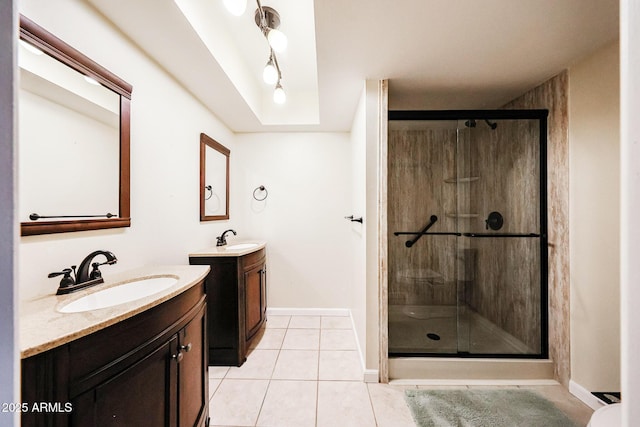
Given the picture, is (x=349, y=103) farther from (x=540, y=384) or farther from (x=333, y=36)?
(x=540, y=384)

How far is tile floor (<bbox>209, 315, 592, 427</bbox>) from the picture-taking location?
1499mm

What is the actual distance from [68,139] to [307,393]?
1.99m

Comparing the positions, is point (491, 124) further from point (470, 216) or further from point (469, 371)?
point (469, 371)

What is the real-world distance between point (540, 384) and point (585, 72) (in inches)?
87.2

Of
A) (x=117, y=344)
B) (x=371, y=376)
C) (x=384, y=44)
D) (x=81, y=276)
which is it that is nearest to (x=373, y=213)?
(x=384, y=44)

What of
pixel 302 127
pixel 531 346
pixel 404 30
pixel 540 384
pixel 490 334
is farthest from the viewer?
pixel 302 127

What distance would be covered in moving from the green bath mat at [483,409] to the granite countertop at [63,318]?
5.32 feet

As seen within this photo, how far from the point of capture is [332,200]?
3029mm

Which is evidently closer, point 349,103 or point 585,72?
point 585,72

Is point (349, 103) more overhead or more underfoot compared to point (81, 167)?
more overhead

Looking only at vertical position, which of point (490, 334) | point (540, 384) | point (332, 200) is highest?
point (332, 200)

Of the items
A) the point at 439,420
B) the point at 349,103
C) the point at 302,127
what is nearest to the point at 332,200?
the point at 302,127

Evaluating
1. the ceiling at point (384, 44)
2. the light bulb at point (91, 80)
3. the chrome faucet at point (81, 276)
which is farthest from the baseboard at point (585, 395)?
the light bulb at point (91, 80)

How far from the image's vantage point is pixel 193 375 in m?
1.18
